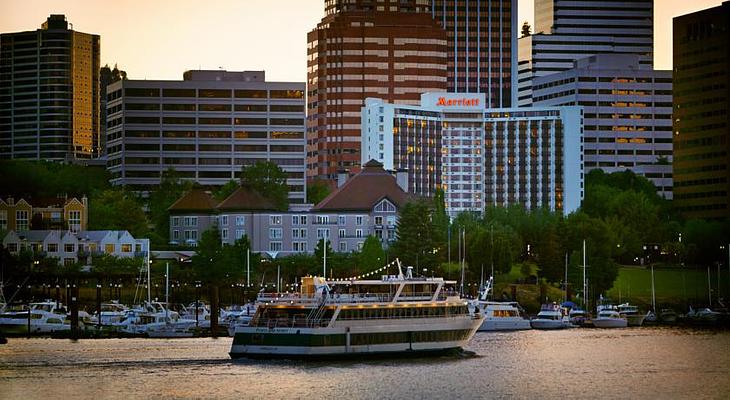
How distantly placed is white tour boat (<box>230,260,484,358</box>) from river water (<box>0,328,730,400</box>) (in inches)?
59.6

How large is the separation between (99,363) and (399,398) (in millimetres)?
31243

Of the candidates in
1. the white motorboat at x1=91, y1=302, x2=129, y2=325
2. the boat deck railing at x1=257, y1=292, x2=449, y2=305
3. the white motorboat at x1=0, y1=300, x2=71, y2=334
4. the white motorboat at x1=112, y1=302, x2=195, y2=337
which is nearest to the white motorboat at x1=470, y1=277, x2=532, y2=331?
the white motorboat at x1=112, y1=302, x2=195, y2=337

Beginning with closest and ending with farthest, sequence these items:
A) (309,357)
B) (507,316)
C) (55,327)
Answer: (309,357) → (55,327) → (507,316)

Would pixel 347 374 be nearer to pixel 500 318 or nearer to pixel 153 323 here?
pixel 153 323

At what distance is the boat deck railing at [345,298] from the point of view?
143125 mm

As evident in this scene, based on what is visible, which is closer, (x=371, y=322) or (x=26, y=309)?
(x=371, y=322)

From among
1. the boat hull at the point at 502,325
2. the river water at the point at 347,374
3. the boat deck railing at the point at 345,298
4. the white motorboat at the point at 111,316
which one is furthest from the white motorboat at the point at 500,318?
the boat deck railing at the point at 345,298

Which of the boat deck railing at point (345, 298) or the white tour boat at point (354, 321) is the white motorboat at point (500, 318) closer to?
the white tour boat at point (354, 321)

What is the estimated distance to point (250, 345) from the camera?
142250 millimetres

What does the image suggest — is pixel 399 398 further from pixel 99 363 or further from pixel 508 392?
pixel 99 363

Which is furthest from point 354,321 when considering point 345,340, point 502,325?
point 502,325

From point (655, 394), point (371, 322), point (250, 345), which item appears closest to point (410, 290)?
point (371, 322)

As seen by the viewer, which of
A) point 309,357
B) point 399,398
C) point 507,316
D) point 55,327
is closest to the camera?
point 399,398

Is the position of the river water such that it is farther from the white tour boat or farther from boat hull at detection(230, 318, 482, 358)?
the white tour boat
